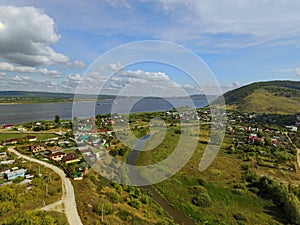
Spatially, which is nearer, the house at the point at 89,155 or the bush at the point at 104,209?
the bush at the point at 104,209

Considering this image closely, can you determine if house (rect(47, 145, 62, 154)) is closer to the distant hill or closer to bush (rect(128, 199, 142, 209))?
bush (rect(128, 199, 142, 209))

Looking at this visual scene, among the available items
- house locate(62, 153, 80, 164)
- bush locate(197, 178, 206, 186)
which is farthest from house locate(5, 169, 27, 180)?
bush locate(197, 178, 206, 186)

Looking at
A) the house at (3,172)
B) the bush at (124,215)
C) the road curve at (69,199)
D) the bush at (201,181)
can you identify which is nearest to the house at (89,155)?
the road curve at (69,199)

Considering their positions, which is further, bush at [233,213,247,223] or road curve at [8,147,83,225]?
bush at [233,213,247,223]

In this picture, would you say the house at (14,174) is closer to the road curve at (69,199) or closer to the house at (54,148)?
the road curve at (69,199)

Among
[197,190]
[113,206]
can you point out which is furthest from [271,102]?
[113,206]

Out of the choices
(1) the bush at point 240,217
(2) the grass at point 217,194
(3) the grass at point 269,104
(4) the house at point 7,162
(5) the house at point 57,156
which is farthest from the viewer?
(3) the grass at point 269,104

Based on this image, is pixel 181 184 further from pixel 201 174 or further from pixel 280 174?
pixel 280 174

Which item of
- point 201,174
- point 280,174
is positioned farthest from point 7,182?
point 280,174

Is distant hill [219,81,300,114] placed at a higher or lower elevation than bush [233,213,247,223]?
higher
